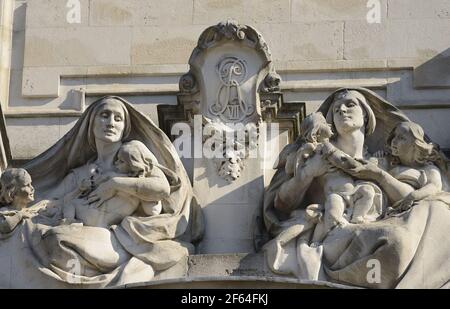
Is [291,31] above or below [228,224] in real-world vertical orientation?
above

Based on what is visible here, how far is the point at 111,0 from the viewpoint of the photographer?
24.0m

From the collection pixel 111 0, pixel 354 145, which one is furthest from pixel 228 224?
pixel 111 0

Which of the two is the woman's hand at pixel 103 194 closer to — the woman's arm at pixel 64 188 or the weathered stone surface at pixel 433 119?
the woman's arm at pixel 64 188

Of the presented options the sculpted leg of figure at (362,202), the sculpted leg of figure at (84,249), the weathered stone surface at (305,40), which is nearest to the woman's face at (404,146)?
the sculpted leg of figure at (362,202)

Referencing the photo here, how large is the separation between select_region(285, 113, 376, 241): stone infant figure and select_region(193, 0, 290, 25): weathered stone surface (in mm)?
2291

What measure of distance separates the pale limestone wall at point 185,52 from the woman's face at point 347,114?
1.28m

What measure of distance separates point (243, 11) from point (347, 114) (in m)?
2.53

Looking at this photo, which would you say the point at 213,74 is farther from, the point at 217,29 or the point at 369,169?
the point at 369,169

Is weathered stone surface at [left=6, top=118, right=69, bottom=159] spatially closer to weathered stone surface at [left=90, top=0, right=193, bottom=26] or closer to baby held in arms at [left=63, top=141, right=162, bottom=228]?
weathered stone surface at [left=90, top=0, right=193, bottom=26]

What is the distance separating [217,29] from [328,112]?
132cm

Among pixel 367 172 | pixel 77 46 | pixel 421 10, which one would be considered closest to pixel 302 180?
pixel 367 172

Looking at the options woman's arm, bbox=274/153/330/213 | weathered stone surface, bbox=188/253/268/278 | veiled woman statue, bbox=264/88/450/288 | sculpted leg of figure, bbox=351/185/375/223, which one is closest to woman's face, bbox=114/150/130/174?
weathered stone surface, bbox=188/253/268/278

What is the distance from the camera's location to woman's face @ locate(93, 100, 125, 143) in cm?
2173

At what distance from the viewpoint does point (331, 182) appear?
21312 mm
